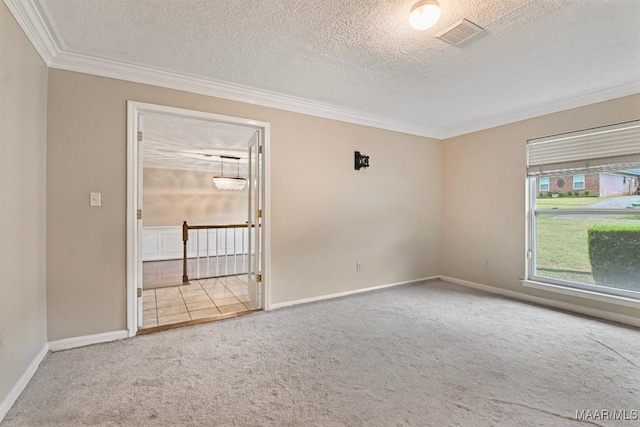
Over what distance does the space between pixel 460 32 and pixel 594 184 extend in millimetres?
2566

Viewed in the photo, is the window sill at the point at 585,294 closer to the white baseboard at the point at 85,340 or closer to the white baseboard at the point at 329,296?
the white baseboard at the point at 329,296

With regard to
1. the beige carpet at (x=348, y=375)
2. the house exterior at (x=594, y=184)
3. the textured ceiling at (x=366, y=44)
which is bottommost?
the beige carpet at (x=348, y=375)

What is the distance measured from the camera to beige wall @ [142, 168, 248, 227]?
7.19m

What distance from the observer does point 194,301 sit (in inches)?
147

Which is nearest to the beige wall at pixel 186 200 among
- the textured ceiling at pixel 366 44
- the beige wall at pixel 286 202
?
the beige wall at pixel 286 202

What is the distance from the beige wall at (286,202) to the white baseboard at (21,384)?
0.21m

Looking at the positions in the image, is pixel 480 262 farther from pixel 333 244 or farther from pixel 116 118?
pixel 116 118

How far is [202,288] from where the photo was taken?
4.36 metres

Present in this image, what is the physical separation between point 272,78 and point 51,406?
2931mm

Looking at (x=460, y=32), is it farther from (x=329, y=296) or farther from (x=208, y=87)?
(x=329, y=296)

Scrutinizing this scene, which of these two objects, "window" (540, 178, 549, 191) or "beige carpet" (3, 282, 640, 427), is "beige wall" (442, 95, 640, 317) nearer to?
"window" (540, 178, 549, 191)

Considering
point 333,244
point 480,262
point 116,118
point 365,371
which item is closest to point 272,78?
→ point 116,118

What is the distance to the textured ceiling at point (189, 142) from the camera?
395cm

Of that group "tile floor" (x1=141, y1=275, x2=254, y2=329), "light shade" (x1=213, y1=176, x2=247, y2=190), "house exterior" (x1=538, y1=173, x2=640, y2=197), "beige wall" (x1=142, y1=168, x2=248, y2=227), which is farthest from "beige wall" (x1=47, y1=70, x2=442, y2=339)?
"beige wall" (x1=142, y1=168, x2=248, y2=227)
